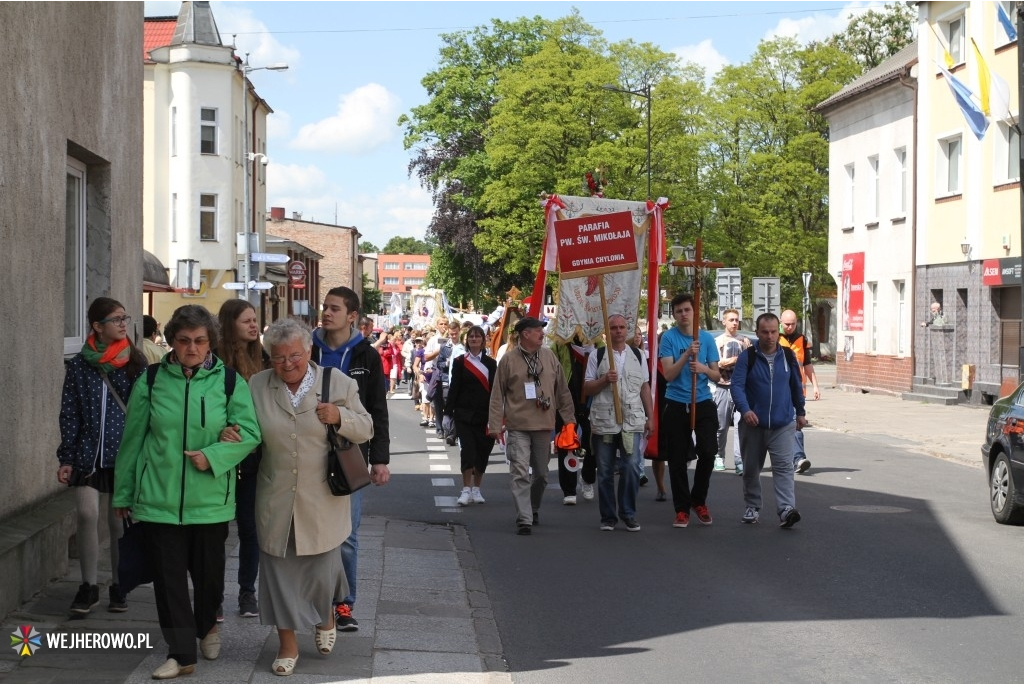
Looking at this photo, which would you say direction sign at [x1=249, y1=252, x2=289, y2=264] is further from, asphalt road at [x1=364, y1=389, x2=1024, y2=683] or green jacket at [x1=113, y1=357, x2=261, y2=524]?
green jacket at [x1=113, y1=357, x2=261, y2=524]

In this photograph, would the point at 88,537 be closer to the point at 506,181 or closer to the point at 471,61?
the point at 506,181

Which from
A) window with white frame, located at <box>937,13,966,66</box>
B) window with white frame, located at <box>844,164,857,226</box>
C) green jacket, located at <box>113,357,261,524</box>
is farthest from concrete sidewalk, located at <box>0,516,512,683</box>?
window with white frame, located at <box>844,164,857,226</box>

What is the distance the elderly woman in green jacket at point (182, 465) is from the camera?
20.4 ft

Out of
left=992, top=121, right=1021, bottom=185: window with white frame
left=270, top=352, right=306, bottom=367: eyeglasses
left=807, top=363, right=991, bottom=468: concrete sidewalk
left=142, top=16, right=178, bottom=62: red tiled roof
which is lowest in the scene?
left=807, top=363, right=991, bottom=468: concrete sidewalk

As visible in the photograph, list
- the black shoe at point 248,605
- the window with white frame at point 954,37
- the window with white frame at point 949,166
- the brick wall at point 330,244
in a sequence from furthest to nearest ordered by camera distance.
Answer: the brick wall at point 330,244, the window with white frame at point 949,166, the window with white frame at point 954,37, the black shoe at point 248,605

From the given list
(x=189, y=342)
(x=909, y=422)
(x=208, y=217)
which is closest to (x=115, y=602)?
(x=189, y=342)

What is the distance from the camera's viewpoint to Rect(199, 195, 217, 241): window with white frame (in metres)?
49.5

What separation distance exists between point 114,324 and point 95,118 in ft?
12.2

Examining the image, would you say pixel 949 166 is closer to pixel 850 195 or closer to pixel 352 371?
pixel 850 195

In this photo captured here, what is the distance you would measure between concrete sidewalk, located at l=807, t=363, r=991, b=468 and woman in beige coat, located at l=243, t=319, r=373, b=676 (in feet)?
43.1

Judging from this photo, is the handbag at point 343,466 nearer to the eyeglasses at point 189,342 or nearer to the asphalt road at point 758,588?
the eyeglasses at point 189,342

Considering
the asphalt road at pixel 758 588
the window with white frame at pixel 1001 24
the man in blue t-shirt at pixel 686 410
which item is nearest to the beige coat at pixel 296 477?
the asphalt road at pixel 758 588

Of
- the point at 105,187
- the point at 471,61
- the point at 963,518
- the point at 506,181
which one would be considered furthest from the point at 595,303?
the point at 471,61

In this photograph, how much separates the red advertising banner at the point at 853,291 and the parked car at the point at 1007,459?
27.6 m
